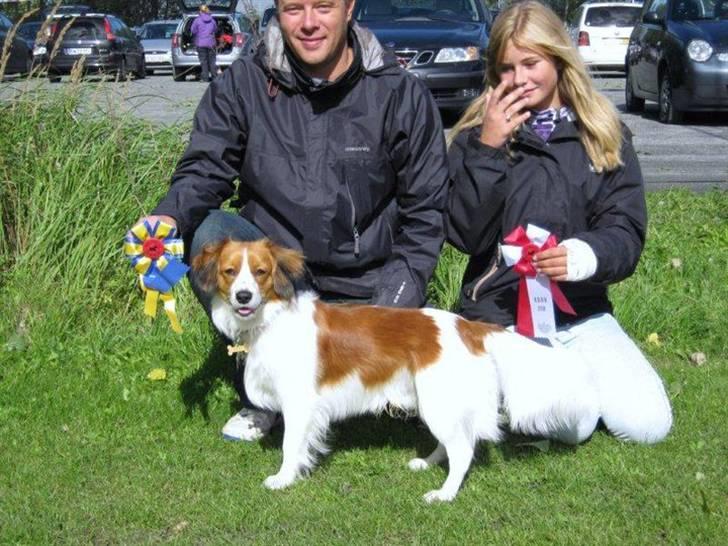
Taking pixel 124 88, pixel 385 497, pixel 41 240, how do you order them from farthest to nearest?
pixel 124 88, pixel 41 240, pixel 385 497

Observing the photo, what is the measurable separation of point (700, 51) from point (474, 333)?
10595 millimetres

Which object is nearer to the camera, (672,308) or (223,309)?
(223,309)

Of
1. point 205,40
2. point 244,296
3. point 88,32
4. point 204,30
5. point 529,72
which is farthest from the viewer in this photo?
point 204,30

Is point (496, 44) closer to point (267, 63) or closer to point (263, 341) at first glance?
point (267, 63)

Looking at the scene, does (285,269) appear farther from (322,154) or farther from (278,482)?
(278,482)

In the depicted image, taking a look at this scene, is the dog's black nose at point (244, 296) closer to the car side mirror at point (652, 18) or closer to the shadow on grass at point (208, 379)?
the shadow on grass at point (208, 379)

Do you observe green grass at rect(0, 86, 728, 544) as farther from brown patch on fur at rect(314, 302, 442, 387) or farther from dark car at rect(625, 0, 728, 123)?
dark car at rect(625, 0, 728, 123)

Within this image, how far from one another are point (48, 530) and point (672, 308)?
3773mm

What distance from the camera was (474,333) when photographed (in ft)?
13.7

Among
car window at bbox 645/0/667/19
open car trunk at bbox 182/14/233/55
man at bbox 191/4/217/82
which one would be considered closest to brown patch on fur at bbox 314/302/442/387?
car window at bbox 645/0/667/19

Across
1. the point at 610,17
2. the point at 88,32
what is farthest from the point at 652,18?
the point at 88,32

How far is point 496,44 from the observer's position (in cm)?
447

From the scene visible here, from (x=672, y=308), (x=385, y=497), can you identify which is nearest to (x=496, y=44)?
(x=385, y=497)

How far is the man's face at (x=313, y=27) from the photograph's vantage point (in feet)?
14.3
